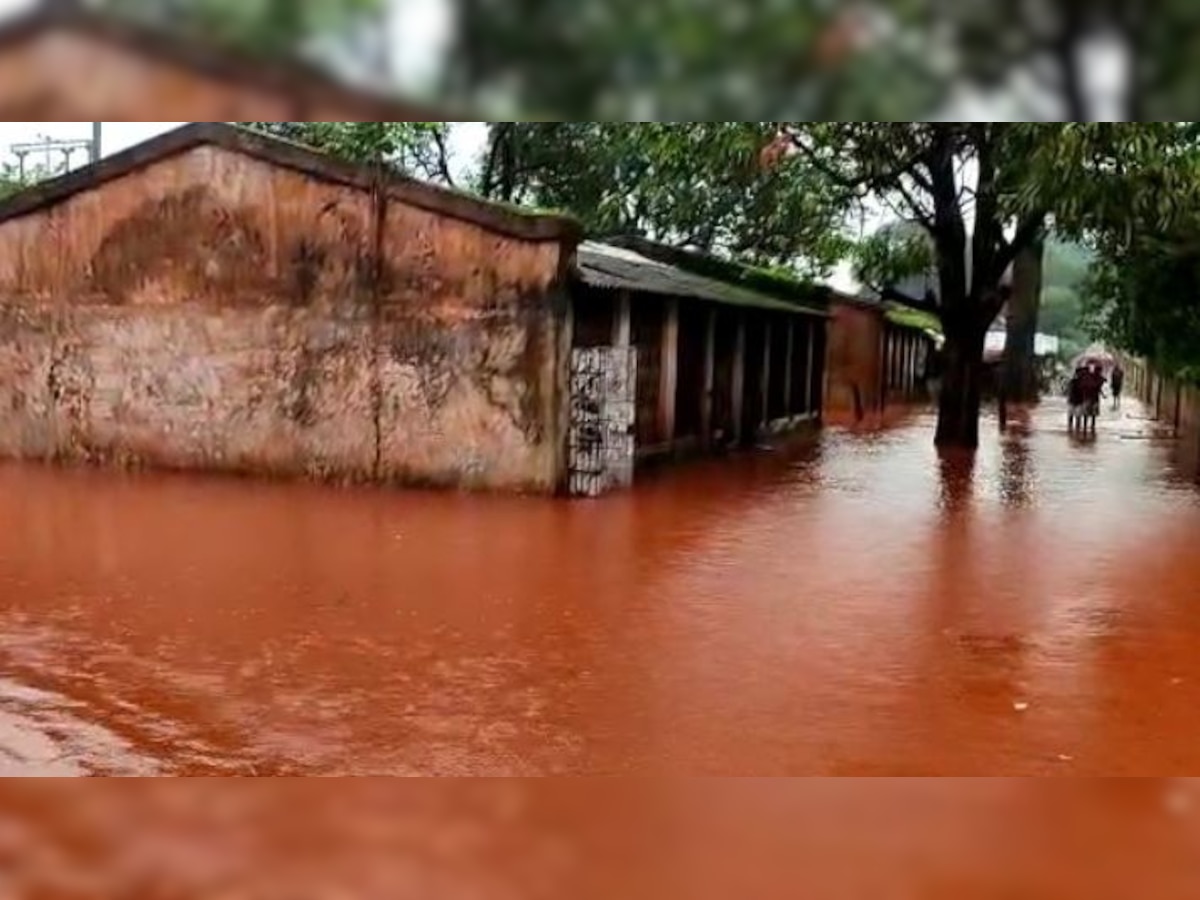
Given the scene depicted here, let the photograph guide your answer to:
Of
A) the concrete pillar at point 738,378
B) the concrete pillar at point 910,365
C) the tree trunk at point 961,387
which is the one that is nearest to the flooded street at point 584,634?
the concrete pillar at point 738,378

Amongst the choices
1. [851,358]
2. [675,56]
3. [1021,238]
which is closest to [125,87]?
[675,56]

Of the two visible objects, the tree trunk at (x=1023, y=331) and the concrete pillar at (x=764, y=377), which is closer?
the concrete pillar at (x=764, y=377)

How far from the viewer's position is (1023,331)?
3447 cm

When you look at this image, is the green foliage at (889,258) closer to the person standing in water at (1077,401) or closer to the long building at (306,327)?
the person standing in water at (1077,401)

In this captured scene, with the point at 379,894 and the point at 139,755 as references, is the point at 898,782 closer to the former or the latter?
the point at 379,894

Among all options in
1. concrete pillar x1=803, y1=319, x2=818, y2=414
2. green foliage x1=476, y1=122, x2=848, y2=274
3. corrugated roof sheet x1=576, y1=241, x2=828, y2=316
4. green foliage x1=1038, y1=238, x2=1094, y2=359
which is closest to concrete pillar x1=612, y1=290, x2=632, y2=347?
corrugated roof sheet x1=576, y1=241, x2=828, y2=316

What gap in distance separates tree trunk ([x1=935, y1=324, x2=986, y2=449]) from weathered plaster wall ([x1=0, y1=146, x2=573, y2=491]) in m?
9.46

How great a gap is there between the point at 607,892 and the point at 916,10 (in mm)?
3074

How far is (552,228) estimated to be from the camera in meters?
12.8

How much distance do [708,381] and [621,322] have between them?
410cm

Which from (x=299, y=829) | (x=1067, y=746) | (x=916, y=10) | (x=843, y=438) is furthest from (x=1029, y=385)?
(x=916, y=10)

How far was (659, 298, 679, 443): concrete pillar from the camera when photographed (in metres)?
16.7

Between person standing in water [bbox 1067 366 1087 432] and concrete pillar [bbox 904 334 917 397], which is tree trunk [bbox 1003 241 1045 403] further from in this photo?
person standing in water [bbox 1067 366 1087 432]

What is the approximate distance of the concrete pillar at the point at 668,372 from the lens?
16.7 meters
